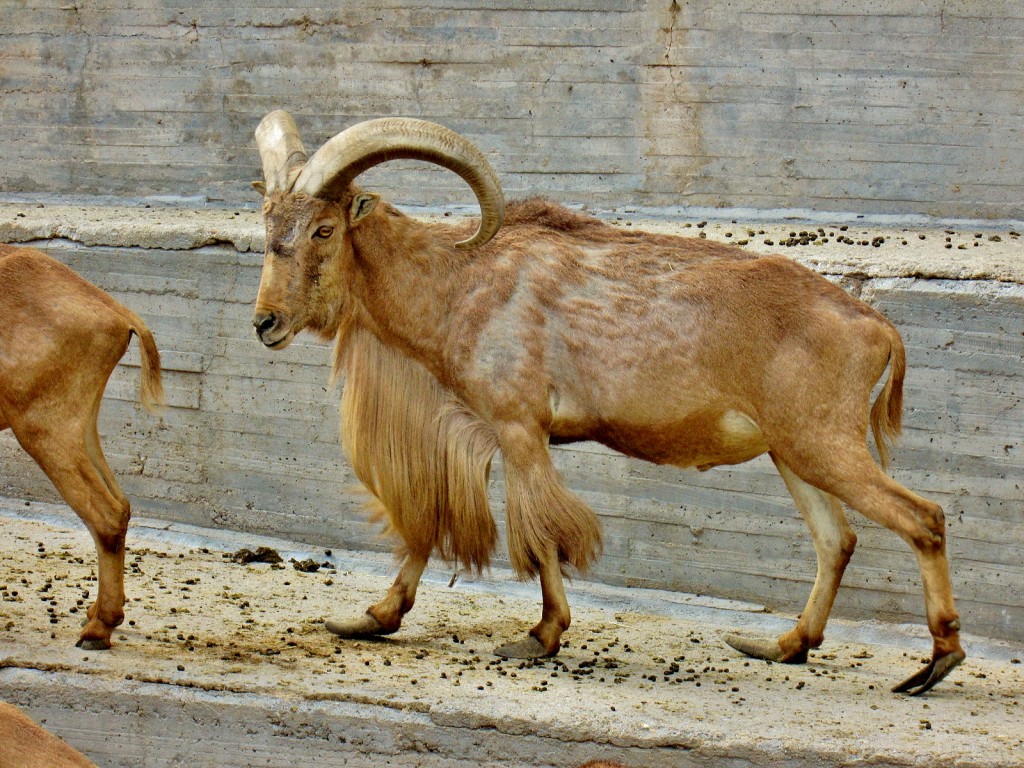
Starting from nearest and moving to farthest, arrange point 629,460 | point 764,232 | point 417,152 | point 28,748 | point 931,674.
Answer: point 28,748 < point 931,674 < point 417,152 < point 629,460 < point 764,232

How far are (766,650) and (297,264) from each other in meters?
2.46

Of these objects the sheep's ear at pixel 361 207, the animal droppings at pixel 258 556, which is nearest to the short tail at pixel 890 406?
the sheep's ear at pixel 361 207

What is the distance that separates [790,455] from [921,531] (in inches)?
21.6

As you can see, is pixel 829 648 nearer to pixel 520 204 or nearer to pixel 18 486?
pixel 520 204

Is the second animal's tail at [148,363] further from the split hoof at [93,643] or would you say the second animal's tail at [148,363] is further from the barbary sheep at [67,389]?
the split hoof at [93,643]

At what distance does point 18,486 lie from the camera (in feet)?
26.6

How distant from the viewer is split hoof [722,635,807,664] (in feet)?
19.1

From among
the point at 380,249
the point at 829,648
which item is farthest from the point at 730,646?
the point at 380,249

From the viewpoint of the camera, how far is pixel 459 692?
5133 mm

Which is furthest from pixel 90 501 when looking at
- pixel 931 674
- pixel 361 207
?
pixel 931 674

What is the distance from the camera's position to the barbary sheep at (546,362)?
17.7ft

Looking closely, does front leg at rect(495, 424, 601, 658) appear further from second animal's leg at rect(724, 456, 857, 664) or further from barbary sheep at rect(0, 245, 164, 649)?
barbary sheep at rect(0, 245, 164, 649)

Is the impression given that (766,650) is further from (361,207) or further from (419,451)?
(361,207)

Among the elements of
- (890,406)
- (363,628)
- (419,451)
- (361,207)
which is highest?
(361,207)
